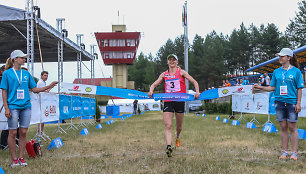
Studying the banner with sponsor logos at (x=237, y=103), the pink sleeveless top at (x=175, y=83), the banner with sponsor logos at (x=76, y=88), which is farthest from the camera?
the banner with sponsor logos at (x=237, y=103)

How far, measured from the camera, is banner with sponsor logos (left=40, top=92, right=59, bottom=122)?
8.19 m

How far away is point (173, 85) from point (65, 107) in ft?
21.4

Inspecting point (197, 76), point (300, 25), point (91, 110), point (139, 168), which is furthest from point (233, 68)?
point (139, 168)

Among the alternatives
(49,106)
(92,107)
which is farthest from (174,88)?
(92,107)

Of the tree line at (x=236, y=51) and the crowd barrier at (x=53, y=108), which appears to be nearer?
the crowd barrier at (x=53, y=108)

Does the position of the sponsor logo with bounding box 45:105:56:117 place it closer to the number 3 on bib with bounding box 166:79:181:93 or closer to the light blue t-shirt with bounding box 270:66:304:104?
the number 3 on bib with bounding box 166:79:181:93

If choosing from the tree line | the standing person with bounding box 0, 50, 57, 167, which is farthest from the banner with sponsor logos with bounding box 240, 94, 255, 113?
the tree line

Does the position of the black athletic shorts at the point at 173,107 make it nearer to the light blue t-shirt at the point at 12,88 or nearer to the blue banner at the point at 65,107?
the light blue t-shirt at the point at 12,88

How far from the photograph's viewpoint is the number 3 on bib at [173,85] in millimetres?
5520

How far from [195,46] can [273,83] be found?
209ft

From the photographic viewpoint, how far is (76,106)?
12.4 m

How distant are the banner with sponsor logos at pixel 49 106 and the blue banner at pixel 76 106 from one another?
212 cm

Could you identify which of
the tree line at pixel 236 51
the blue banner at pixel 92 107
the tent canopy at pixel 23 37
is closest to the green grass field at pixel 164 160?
the blue banner at pixel 92 107

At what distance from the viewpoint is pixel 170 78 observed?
220 inches
